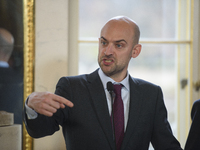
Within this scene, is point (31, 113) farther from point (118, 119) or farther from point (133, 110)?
point (133, 110)

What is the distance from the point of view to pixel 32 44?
210 cm

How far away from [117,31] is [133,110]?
0.54 m

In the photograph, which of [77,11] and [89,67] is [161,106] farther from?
[77,11]

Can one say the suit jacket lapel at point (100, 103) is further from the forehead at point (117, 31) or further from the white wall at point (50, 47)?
the white wall at point (50, 47)

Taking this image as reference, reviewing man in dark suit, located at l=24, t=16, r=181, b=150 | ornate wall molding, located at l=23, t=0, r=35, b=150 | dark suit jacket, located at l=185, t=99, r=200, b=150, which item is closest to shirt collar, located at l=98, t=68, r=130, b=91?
man in dark suit, located at l=24, t=16, r=181, b=150

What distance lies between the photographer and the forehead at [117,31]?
1669 millimetres

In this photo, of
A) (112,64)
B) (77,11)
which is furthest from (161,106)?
(77,11)

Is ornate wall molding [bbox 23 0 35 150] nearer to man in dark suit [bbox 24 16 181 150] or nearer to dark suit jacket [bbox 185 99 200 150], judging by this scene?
man in dark suit [bbox 24 16 181 150]

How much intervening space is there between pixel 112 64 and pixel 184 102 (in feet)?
4.12

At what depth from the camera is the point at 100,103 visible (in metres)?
1.63

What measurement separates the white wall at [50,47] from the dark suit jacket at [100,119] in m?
0.51

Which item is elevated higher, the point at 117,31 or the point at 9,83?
the point at 117,31

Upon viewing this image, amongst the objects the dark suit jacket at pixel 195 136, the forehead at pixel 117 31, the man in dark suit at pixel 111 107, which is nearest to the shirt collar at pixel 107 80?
the man in dark suit at pixel 111 107

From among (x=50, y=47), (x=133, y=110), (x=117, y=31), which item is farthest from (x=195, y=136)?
(x=50, y=47)
